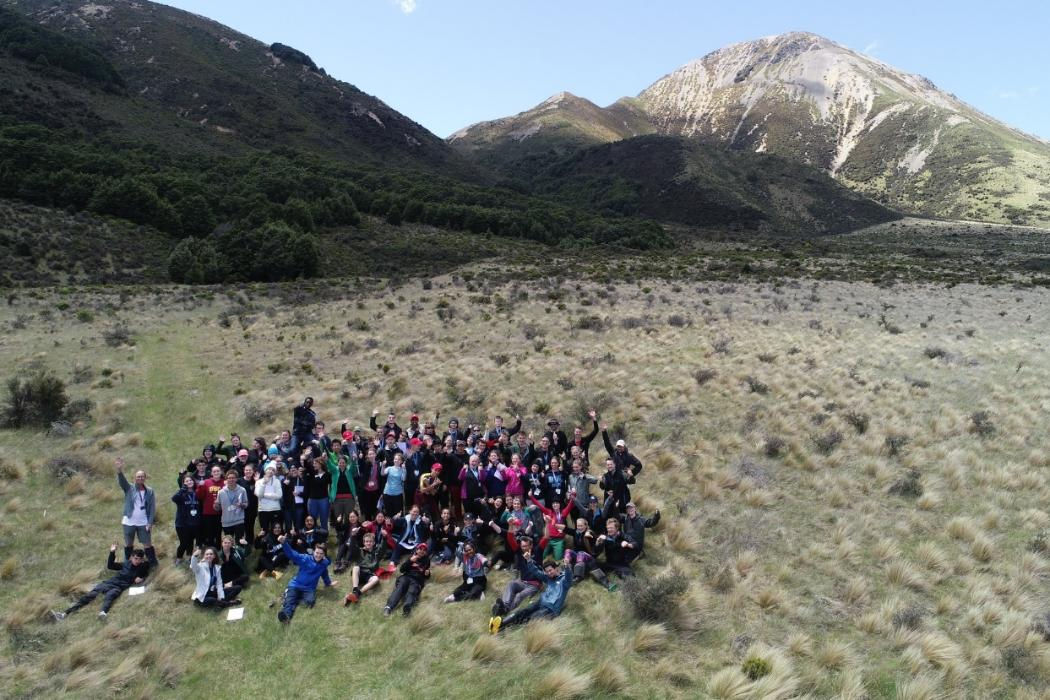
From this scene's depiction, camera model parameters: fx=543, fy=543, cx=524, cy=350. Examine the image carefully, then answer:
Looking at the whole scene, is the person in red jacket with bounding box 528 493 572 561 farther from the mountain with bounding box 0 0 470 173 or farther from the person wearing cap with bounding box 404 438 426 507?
the mountain with bounding box 0 0 470 173

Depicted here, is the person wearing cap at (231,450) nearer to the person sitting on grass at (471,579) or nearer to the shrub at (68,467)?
the shrub at (68,467)

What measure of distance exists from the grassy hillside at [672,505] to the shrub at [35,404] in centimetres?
66

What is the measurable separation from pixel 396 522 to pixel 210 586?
302 centimetres

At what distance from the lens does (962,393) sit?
16750 millimetres

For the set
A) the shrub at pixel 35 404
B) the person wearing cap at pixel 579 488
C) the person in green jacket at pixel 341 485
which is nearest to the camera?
the person wearing cap at pixel 579 488

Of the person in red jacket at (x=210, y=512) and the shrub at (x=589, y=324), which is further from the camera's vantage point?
the shrub at (x=589, y=324)

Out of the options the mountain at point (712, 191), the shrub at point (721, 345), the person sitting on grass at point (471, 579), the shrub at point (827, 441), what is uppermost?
the mountain at point (712, 191)

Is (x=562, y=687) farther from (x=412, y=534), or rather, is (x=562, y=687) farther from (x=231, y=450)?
(x=231, y=450)

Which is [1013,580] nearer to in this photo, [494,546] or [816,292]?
[494,546]

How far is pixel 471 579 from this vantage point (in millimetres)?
8680

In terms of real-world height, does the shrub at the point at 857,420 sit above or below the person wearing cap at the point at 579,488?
above

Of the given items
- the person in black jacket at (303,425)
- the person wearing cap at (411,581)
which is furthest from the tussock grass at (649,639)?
the person in black jacket at (303,425)

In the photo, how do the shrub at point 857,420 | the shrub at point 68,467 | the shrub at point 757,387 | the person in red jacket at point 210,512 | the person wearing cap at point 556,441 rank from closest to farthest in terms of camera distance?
1. the person in red jacket at point 210,512
2. the person wearing cap at point 556,441
3. the shrub at point 68,467
4. the shrub at point 857,420
5. the shrub at point 757,387

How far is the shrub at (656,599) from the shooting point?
7738 mm
